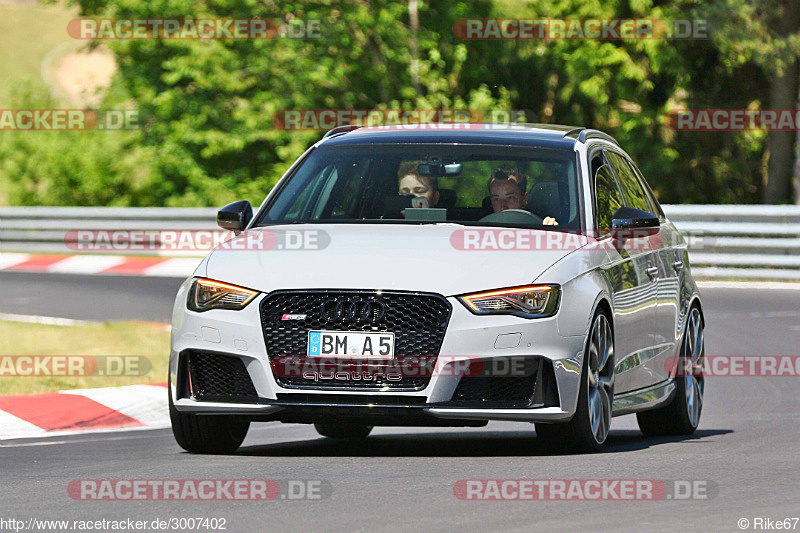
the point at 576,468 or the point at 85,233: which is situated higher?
the point at 576,468

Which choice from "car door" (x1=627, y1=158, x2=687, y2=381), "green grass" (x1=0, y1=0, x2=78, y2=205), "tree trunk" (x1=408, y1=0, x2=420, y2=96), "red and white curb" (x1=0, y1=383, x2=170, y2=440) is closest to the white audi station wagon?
"car door" (x1=627, y1=158, x2=687, y2=381)

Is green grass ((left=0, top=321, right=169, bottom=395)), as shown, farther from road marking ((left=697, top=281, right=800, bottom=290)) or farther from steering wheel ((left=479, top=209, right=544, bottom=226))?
road marking ((left=697, top=281, right=800, bottom=290))

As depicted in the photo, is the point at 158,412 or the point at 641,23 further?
the point at 641,23

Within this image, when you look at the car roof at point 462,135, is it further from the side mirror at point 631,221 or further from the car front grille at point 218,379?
the car front grille at point 218,379

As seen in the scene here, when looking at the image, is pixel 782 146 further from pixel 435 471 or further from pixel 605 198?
pixel 435 471

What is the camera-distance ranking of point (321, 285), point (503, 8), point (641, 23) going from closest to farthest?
point (321, 285) < point (641, 23) < point (503, 8)

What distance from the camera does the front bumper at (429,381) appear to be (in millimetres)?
7977

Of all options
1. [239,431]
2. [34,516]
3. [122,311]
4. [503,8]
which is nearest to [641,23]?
[503,8]

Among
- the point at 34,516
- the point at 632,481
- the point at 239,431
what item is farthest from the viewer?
the point at 239,431

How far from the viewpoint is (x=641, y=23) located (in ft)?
107

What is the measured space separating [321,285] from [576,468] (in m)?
1.48

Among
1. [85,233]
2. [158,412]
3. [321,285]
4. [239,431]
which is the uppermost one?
[321,285]

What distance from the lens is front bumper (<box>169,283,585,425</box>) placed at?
7.98 metres

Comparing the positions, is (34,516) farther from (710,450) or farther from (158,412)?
(158,412)
